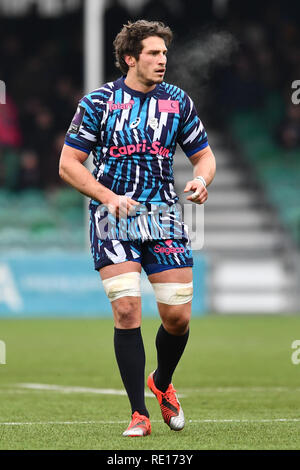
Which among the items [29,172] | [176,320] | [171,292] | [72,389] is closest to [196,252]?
[29,172]

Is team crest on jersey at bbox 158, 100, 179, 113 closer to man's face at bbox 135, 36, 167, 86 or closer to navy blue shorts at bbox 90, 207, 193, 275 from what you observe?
man's face at bbox 135, 36, 167, 86

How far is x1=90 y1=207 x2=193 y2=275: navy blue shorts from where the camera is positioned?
556 centimetres

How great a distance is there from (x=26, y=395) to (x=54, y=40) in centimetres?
1629

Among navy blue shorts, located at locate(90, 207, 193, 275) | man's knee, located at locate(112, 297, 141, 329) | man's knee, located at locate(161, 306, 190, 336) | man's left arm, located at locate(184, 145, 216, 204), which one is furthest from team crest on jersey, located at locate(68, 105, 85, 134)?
man's knee, located at locate(161, 306, 190, 336)

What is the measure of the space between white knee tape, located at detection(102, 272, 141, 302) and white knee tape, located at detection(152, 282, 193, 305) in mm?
200

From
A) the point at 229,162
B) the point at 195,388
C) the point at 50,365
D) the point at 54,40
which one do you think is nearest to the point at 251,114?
the point at 229,162

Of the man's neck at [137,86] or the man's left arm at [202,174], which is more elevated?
the man's neck at [137,86]

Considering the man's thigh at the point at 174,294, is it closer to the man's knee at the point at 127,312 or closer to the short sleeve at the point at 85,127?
the man's knee at the point at 127,312

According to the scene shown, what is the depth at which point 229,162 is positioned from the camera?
22109 mm

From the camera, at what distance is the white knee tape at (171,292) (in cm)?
565

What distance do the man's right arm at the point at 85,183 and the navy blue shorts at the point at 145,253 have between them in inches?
8.5

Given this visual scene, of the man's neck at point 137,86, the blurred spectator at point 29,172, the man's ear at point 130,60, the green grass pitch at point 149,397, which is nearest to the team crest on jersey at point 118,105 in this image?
the man's neck at point 137,86

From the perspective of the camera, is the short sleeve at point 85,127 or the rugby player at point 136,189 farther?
the short sleeve at point 85,127

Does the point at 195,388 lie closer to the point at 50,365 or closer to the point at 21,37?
the point at 50,365
